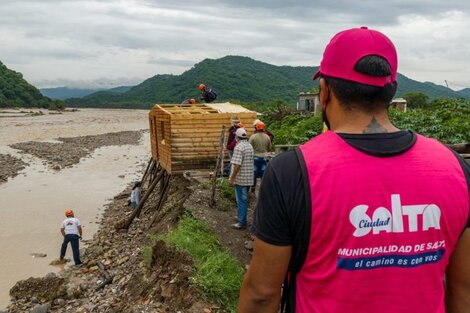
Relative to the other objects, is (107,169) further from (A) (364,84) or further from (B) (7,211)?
(A) (364,84)

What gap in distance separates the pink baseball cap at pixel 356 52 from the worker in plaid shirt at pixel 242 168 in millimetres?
7034

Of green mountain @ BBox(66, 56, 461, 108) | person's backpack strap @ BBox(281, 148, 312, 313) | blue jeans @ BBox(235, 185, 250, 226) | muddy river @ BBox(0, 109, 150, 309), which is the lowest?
muddy river @ BBox(0, 109, 150, 309)

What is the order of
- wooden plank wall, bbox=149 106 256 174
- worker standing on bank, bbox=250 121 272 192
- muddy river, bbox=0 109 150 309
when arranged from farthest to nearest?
1. wooden plank wall, bbox=149 106 256 174
2. muddy river, bbox=0 109 150 309
3. worker standing on bank, bbox=250 121 272 192

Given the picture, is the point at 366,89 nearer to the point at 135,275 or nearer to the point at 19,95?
the point at 135,275

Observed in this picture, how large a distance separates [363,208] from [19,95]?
334 feet

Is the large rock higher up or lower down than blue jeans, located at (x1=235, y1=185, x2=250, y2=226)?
lower down

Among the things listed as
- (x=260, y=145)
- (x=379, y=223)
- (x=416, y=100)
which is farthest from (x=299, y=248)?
(x=416, y=100)

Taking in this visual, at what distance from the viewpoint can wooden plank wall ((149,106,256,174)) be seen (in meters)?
12.9

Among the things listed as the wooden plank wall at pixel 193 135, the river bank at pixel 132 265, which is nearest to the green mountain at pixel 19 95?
the river bank at pixel 132 265

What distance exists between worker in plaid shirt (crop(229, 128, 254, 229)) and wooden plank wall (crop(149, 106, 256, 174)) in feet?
14.1

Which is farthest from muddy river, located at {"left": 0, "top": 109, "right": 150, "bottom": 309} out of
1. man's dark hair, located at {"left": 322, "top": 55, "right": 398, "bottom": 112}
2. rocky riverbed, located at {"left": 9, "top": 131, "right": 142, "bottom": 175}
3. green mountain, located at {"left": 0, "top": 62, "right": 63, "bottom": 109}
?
green mountain, located at {"left": 0, "top": 62, "right": 63, "bottom": 109}

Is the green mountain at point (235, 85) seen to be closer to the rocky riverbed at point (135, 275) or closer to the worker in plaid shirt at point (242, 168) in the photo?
the rocky riverbed at point (135, 275)

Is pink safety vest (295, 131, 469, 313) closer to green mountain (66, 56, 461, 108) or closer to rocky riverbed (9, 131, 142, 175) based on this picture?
rocky riverbed (9, 131, 142, 175)

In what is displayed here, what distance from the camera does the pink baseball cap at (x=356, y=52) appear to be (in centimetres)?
156
